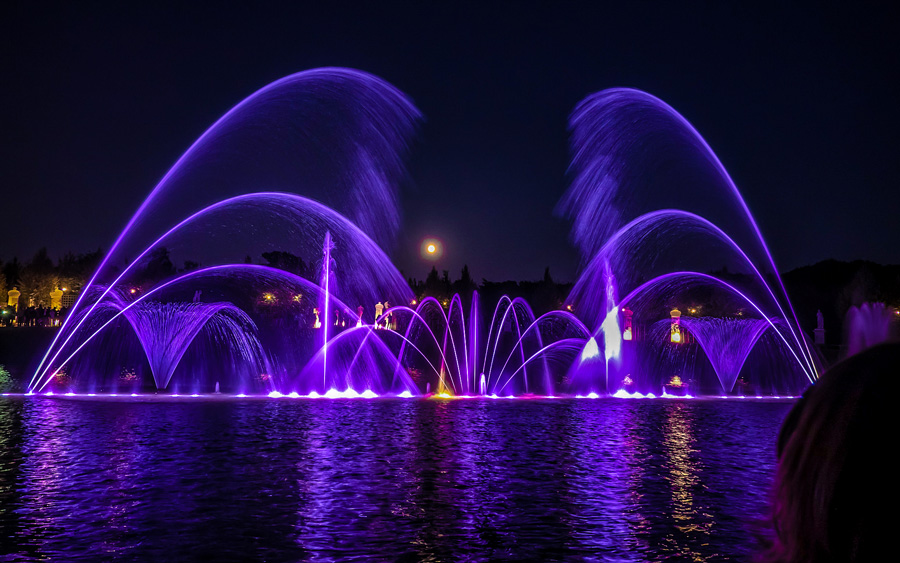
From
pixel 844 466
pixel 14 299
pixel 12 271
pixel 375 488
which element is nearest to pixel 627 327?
Answer: pixel 375 488

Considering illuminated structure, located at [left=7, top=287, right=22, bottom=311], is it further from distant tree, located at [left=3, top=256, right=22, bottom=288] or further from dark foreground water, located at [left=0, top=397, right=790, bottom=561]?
dark foreground water, located at [left=0, top=397, right=790, bottom=561]

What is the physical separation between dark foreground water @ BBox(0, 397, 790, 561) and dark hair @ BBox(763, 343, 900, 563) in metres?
5.94

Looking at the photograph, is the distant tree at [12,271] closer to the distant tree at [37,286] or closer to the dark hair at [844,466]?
the distant tree at [37,286]

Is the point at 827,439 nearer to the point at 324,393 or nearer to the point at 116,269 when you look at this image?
the point at 324,393

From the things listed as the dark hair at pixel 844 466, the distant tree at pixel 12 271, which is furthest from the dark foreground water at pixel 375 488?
the distant tree at pixel 12 271

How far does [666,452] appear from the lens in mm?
16578

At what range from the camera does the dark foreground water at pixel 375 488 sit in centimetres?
902

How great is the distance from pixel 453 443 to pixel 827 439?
15.2m

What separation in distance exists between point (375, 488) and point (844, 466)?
33.9 ft

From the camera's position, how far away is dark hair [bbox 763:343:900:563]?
2.69 meters

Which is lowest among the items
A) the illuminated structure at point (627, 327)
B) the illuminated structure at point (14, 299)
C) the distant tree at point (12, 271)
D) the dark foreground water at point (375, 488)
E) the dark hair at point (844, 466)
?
the dark foreground water at point (375, 488)

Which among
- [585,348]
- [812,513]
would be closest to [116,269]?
[585,348]

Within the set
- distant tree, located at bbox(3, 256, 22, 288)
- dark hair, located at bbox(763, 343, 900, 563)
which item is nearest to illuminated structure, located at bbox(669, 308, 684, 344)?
dark hair, located at bbox(763, 343, 900, 563)

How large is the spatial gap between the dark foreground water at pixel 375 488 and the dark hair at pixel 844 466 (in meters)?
5.94
